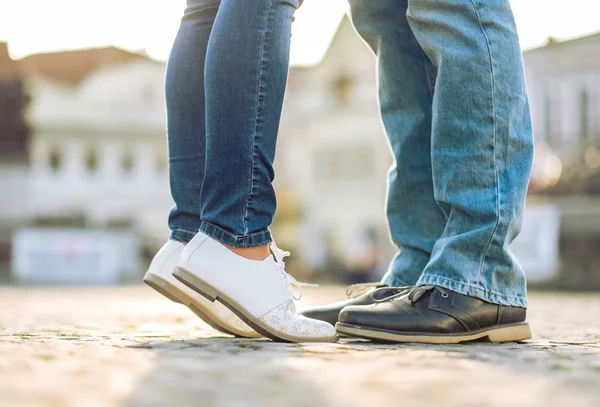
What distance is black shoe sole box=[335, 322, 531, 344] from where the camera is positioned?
1.52 metres

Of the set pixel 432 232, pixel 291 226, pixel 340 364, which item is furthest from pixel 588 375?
pixel 291 226

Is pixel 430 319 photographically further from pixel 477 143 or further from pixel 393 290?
pixel 477 143

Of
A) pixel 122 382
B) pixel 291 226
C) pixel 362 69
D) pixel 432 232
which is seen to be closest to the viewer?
pixel 122 382

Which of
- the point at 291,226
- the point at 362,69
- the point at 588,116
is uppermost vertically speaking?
the point at 362,69

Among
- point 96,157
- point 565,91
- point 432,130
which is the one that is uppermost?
point 565,91

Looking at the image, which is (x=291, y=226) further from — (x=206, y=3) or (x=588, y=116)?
(x=206, y=3)

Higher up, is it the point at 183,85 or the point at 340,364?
the point at 183,85

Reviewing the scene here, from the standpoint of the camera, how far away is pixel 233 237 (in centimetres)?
150

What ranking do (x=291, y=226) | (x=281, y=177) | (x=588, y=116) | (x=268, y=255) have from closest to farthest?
(x=268, y=255) < (x=588, y=116) < (x=291, y=226) < (x=281, y=177)

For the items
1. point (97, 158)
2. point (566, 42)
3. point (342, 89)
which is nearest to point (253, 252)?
point (566, 42)

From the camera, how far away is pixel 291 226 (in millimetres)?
26609

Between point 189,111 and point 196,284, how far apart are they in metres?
0.42

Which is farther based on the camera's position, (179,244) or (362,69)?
(362,69)

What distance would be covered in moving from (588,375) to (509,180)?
2.04ft
